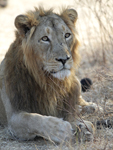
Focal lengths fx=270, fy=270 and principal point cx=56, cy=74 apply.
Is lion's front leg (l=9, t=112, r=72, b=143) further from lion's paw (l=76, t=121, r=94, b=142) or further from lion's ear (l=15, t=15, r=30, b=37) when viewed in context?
lion's ear (l=15, t=15, r=30, b=37)

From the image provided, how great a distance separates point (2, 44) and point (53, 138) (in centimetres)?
691

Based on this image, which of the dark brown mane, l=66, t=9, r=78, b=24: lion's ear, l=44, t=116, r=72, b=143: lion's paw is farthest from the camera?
l=66, t=9, r=78, b=24: lion's ear

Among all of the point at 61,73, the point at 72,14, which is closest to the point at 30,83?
the point at 61,73

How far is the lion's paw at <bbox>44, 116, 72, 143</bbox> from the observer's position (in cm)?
304

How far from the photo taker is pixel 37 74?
3480 millimetres

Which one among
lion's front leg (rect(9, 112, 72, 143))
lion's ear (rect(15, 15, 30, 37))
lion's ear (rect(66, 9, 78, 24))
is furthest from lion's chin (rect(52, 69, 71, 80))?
lion's ear (rect(66, 9, 78, 24))

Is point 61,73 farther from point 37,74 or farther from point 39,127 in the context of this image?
point 39,127

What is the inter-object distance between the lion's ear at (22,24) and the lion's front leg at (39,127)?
1.07 m

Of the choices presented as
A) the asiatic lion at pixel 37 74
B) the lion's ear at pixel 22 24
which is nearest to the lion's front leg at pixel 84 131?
the asiatic lion at pixel 37 74

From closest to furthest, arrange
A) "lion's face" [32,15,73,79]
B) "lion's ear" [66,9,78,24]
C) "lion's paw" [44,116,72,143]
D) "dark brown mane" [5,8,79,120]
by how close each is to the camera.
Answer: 1. "lion's paw" [44,116,72,143]
2. "lion's face" [32,15,73,79]
3. "dark brown mane" [5,8,79,120]
4. "lion's ear" [66,9,78,24]

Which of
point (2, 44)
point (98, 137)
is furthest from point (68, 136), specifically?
point (2, 44)

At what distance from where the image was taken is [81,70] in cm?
693

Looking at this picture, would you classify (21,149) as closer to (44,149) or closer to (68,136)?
(44,149)

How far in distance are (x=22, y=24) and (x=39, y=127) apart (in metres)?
1.34
